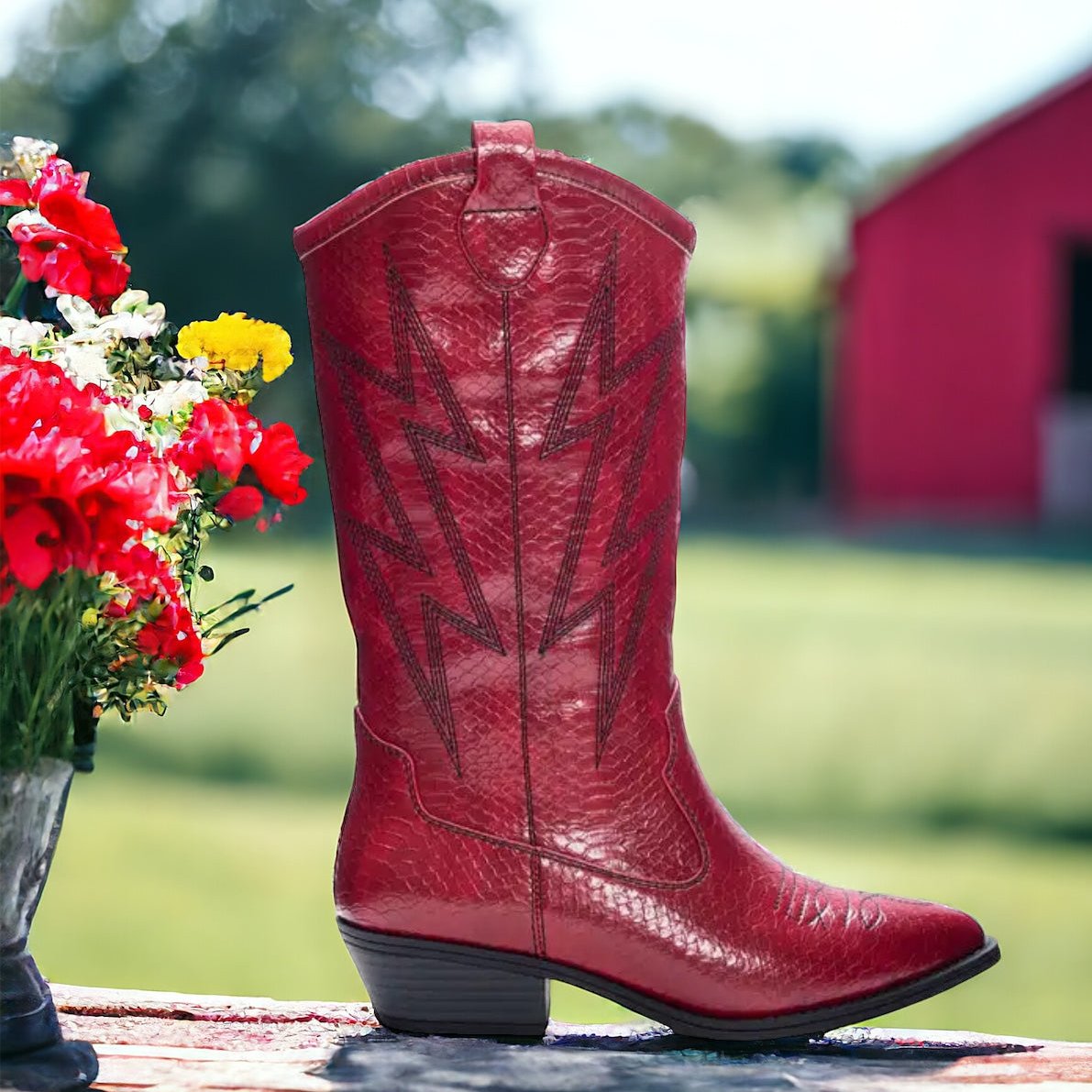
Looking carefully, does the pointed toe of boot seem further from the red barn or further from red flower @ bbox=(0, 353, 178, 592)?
the red barn

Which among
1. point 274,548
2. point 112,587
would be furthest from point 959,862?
point 274,548

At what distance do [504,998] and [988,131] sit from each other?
1071cm

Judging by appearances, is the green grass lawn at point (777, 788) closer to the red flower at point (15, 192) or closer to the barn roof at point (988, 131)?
the red flower at point (15, 192)

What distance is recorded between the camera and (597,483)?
127 centimetres

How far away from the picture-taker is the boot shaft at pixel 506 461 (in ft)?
4.08

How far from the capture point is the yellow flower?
1261mm

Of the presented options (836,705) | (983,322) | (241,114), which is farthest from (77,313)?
(241,114)

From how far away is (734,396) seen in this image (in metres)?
17.2

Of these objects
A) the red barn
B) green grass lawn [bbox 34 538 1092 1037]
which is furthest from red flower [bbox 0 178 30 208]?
the red barn

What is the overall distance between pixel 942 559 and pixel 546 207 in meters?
8.78

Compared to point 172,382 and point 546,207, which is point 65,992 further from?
point 546,207

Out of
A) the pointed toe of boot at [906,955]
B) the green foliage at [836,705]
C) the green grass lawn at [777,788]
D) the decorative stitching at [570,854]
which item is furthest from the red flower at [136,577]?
the green foliage at [836,705]

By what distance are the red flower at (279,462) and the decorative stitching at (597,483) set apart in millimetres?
207

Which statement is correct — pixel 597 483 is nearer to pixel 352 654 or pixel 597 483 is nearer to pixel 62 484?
pixel 62 484
